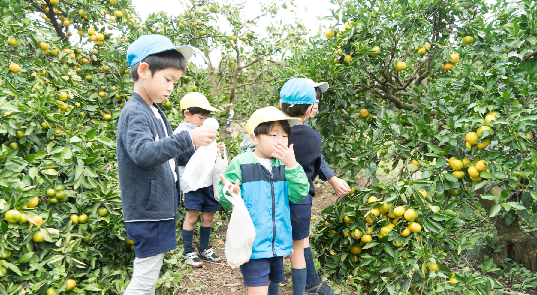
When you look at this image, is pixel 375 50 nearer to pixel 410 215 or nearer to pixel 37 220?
pixel 410 215

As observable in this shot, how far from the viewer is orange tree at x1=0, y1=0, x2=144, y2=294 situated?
68.6 inches

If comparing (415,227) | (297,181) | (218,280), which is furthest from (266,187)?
(218,280)

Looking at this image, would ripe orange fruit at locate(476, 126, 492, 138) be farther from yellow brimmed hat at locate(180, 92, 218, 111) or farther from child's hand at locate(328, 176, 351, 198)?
yellow brimmed hat at locate(180, 92, 218, 111)

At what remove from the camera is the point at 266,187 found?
6.01 ft

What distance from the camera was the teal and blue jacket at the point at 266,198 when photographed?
5.83 ft

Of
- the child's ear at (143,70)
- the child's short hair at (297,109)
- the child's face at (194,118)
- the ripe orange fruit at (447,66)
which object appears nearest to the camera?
the child's ear at (143,70)

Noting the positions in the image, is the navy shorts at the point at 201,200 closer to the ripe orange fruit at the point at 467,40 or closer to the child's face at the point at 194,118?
the child's face at the point at 194,118

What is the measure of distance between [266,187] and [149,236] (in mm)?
632

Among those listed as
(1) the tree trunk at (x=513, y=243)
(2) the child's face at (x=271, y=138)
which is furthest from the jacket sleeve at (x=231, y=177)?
(1) the tree trunk at (x=513, y=243)

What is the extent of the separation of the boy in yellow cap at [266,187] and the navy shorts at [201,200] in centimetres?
124

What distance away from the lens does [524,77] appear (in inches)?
81.2

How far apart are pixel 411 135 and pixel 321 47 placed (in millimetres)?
1125

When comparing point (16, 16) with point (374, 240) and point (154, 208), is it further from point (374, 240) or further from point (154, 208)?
point (374, 240)

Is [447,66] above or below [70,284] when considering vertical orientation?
above
